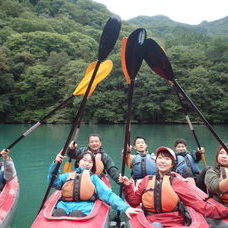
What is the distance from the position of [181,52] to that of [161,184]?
73.4ft

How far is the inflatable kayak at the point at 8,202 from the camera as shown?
2.75m

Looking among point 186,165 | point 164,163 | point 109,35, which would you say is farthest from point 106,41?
point 186,165

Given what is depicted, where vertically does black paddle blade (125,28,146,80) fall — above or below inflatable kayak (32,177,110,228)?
above

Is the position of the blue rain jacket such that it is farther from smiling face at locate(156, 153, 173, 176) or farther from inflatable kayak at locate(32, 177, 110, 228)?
smiling face at locate(156, 153, 173, 176)

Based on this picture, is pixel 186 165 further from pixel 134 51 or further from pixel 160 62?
pixel 134 51

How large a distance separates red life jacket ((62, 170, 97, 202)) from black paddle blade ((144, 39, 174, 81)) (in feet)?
5.18

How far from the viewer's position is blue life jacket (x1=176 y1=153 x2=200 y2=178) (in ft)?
12.6

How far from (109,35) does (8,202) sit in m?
2.19

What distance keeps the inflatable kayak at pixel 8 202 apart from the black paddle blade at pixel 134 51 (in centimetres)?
200

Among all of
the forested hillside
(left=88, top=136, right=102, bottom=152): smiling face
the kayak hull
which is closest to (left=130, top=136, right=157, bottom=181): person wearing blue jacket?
(left=88, top=136, right=102, bottom=152): smiling face

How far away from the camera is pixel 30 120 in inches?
851

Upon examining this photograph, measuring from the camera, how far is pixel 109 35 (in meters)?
2.94

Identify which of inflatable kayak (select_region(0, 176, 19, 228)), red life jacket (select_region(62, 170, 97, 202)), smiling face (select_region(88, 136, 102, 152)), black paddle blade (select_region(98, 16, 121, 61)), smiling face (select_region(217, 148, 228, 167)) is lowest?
inflatable kayak (select_region(0, 176, 19, 228))

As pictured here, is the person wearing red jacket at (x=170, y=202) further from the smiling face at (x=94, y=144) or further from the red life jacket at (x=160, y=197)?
the smiling face at (x=94, y=144)
